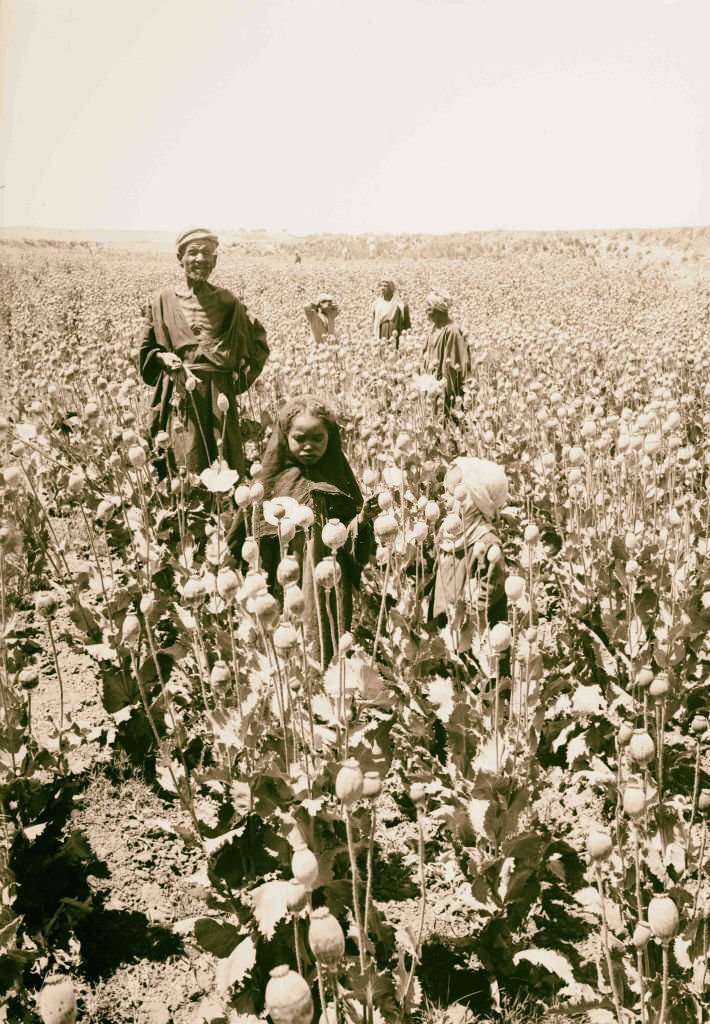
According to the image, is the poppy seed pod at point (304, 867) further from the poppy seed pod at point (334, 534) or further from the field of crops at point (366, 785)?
the poppy seed pod at point (334, 534)

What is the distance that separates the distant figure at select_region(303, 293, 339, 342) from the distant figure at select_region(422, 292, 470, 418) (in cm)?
336

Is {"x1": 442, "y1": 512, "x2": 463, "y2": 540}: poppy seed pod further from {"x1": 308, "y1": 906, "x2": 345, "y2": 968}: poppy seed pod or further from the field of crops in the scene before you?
{"x1": 308, "y1": 906, "x2": 345, "y2": 968}: poppy seed pod

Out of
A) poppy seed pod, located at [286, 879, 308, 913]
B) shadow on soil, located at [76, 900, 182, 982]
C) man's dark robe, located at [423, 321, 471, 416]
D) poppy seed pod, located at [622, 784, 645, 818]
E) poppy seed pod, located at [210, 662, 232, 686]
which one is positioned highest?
man's dark robe, located at [423, 321, 471, 416]

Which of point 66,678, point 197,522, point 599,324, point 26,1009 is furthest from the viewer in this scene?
point 599,324

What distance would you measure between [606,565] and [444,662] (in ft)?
4.38

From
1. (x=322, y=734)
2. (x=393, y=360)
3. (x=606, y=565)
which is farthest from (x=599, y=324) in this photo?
(x=322, y=734)

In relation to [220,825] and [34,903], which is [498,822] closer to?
[220,825]

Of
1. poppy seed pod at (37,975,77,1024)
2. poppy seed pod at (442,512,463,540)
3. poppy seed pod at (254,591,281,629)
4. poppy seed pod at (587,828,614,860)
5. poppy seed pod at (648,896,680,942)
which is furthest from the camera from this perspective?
poppy seed pod at (442,512,463,540)

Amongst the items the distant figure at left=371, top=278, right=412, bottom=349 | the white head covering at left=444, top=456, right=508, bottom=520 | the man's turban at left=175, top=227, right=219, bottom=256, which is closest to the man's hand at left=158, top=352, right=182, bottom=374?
the man's turban at left=175, top=227, right=219, bottom=256

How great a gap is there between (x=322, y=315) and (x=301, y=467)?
8830mm

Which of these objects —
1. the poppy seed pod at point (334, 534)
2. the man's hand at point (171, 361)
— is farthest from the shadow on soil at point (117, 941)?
the man's hand at point (171, 361)

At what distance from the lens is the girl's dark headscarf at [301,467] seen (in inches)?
147

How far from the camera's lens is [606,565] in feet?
14.5

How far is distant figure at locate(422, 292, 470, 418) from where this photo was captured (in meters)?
8.63
